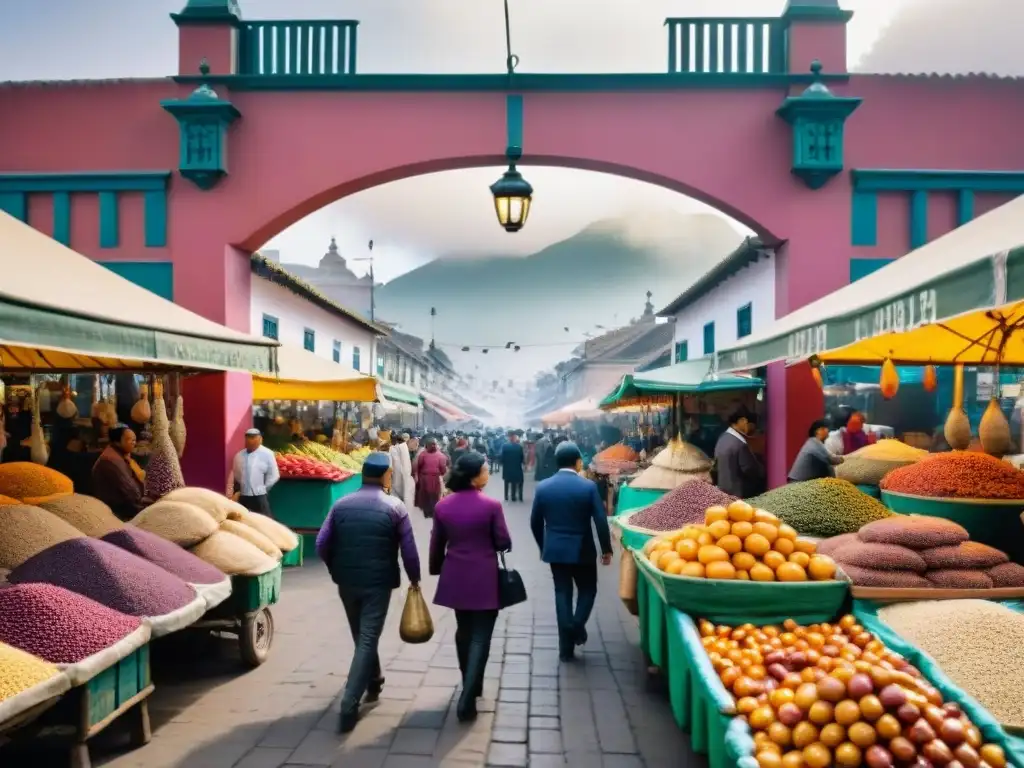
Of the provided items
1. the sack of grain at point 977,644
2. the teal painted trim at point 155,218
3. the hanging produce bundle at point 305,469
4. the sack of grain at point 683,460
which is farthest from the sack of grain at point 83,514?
the sack of grain at point 683,460

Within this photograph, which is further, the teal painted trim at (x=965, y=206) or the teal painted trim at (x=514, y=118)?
the teal painted trim at (x=514, y=118)

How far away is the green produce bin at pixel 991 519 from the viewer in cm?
501

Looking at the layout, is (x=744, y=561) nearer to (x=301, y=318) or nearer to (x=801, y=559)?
(x=801, y=559)

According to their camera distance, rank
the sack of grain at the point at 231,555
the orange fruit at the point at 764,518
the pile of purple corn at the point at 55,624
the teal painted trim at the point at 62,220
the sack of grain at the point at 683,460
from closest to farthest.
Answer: the pile of purple corn at the point at 55,624, the orange fruit at the point at 764,518, the sack of grain at the point at 231,555, the sack of grain at the point at 683,460, the teal painted trim at the point at 62,220

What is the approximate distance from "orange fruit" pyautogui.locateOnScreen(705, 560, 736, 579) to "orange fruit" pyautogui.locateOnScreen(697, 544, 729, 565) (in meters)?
0.03

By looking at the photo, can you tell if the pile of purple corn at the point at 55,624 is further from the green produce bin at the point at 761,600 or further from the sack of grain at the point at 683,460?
the sack of grain at the point at 683,460

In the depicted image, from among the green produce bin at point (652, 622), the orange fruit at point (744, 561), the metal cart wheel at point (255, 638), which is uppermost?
the orange fruit at point (744, 561)

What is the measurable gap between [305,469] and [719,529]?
792cm

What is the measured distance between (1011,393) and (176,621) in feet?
37.3

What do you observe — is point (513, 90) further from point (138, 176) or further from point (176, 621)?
point (176, 621)

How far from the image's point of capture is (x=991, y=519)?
5.04 metres

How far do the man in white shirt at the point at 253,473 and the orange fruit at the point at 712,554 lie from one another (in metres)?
6.79

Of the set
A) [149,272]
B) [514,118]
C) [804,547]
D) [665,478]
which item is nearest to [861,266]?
[665,478]

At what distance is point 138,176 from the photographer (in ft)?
33.7
